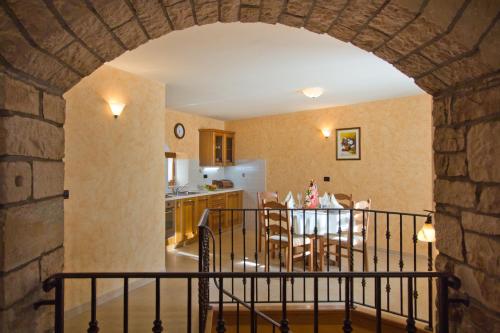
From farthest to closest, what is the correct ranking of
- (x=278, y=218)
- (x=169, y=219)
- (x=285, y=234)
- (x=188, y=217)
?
(x=188, y=217)
(x=169, y=219)
(x=285, y=234)
(x=278, y=218)

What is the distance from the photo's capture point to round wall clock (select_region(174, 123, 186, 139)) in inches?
235

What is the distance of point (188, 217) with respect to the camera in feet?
17.8

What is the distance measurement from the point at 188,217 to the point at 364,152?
3.24 meters

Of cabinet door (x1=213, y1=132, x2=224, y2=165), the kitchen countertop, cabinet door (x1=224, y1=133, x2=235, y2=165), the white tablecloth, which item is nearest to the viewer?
the white tablecloth

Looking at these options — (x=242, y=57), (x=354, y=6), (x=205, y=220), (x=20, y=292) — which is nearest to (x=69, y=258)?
(x=205, y=220)

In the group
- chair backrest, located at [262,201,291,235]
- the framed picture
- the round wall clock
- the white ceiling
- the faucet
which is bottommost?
chair backrest, located at [262,201,291,235]

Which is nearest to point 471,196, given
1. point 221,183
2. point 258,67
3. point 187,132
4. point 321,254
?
point 258,67

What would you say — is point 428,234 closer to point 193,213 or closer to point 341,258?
point 341,258

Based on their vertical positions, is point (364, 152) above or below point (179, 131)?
below

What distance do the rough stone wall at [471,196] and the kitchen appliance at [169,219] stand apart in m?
3.98

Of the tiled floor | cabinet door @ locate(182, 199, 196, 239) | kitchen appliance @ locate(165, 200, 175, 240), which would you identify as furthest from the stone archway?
cabinet door @ locate(182, 199, 196, 239)

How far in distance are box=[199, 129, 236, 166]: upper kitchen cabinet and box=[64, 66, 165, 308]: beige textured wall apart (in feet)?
8.52

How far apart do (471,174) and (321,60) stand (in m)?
2.24

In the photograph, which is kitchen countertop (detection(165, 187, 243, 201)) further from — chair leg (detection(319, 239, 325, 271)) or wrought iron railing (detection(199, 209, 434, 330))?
chair leg (detection(319, 239, 325, 271))
